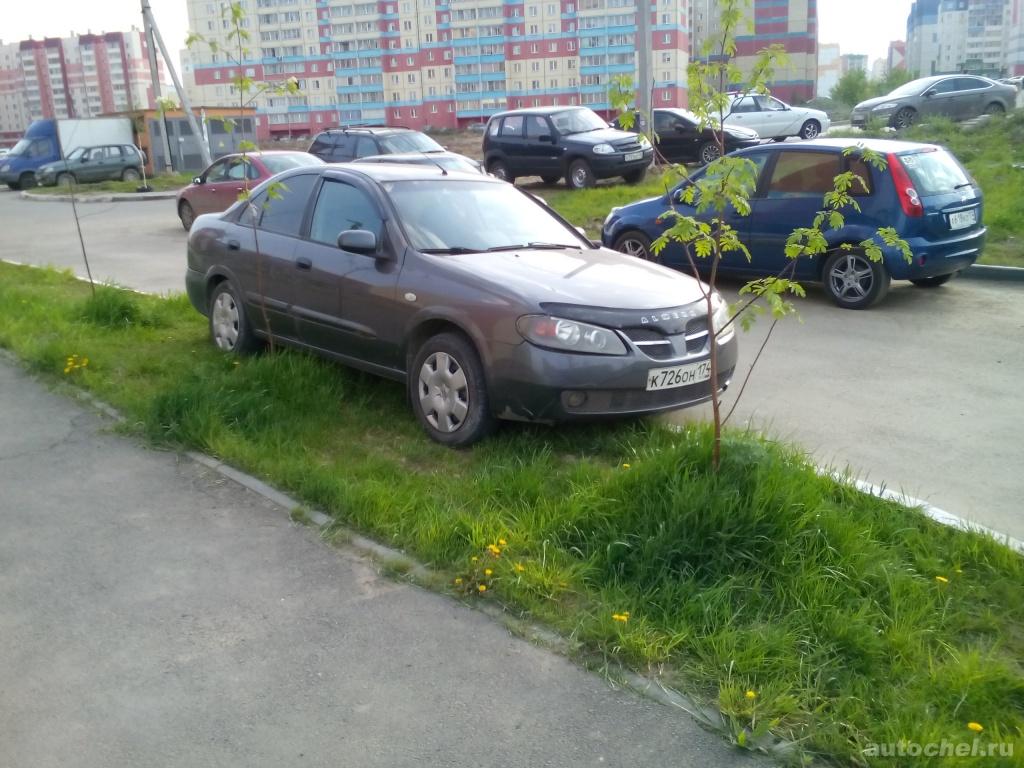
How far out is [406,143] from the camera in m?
20.6

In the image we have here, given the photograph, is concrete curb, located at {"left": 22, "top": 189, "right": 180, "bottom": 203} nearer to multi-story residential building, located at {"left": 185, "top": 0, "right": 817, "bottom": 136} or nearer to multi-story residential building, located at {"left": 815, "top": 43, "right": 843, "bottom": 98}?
Answer: multi-story residential building, located at {"left": 185, "top": 0, "right": 817, "bottom": 136}

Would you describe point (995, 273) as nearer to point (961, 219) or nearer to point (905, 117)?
point (961, 219)

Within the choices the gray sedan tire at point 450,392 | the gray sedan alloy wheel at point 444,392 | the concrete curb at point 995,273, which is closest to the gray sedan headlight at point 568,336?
the gray sedan tire at point 450,392

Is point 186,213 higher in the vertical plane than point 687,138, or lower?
lower

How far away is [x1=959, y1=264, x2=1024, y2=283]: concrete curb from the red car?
34.1ft

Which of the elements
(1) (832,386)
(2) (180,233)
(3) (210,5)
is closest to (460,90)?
(3) (210,5)

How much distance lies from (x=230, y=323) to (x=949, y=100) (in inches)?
1006

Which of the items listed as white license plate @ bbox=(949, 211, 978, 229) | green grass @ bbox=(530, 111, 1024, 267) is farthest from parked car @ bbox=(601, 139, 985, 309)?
green grass @ bbox=(530, 111, 1024, 267)

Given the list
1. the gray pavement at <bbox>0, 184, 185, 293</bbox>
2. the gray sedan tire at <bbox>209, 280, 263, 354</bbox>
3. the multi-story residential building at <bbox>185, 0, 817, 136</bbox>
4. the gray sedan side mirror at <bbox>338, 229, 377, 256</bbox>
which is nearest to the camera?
the gray sedan side mirror at <bbox>338, 229, 377, 256</bbox>

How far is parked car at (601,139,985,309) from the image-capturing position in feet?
31.5

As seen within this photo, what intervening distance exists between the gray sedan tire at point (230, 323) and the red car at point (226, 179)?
899 centimetres

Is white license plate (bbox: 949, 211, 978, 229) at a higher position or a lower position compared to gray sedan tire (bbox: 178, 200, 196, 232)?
higher

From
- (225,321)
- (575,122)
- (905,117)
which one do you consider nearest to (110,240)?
(575,122)

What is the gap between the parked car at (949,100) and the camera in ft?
90.6
